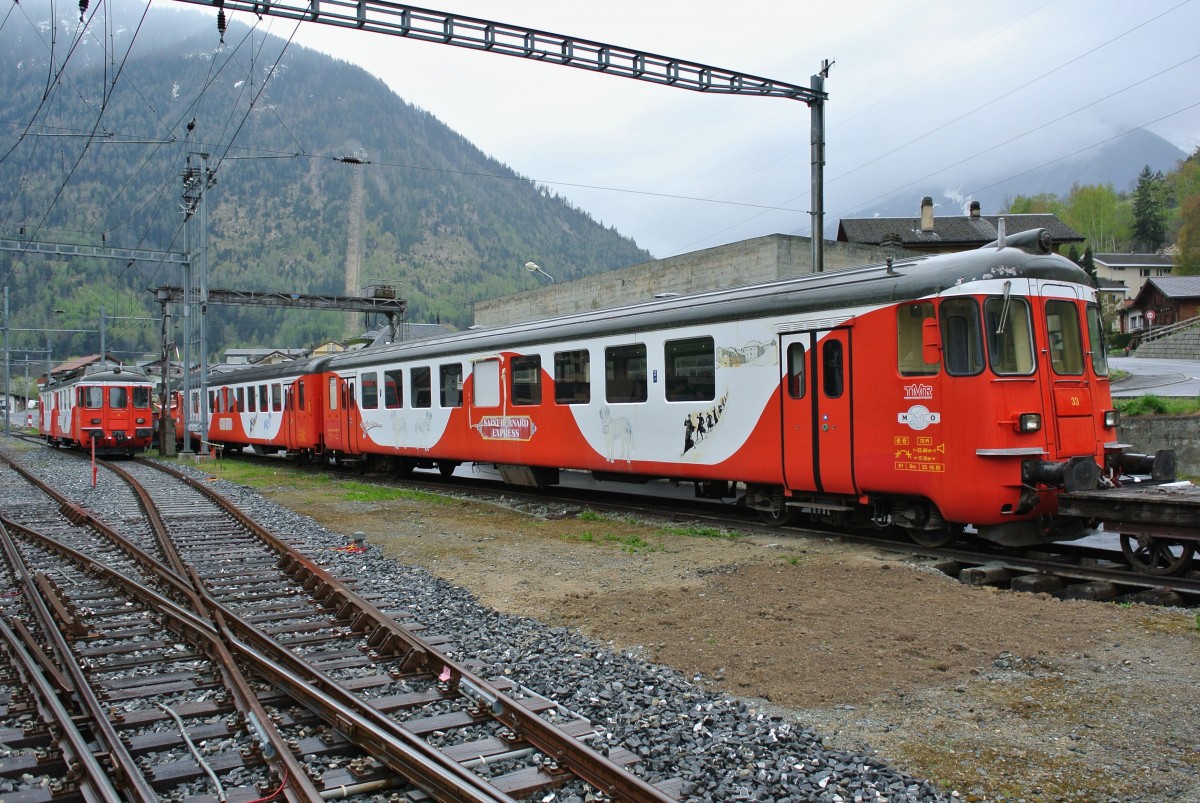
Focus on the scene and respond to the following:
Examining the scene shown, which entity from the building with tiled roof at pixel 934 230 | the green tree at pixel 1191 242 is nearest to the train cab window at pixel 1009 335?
the building with tiled roof at pixel 934 230

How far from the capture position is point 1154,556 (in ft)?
25.8

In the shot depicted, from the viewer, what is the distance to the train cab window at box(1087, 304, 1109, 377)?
30.3 ft

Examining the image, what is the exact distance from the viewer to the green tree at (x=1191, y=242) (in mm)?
69562

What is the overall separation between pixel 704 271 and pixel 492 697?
1983 centimetres

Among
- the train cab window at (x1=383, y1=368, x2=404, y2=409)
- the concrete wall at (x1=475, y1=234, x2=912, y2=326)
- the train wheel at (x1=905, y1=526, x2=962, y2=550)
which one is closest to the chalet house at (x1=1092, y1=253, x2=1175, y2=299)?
the concrete wall at (x1=475, y1=234, x2=912, y2=326)

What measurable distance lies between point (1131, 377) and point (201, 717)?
97.3 feet

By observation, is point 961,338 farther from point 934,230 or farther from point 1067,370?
point 934,230

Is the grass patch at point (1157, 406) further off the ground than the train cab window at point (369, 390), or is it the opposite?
the train cab window at point (369, 390)

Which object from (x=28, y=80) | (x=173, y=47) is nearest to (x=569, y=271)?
(x=28, y=80)

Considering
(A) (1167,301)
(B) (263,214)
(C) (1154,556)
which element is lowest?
(C) (1154,556)

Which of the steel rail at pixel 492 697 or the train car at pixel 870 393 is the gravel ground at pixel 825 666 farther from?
the train car at pixel 870 393

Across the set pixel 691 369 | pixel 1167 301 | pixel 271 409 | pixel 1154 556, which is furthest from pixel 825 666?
pixel 1167 301

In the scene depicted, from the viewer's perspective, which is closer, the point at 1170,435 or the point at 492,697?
the point at 492,697

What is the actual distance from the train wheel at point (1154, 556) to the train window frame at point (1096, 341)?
2025 mm
